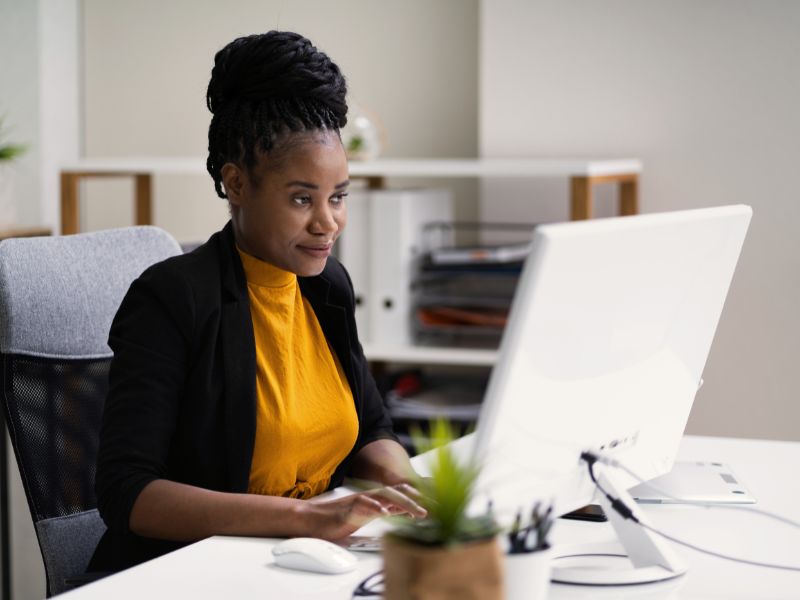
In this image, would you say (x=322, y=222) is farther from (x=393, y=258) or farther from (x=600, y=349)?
(x=393, y=258)

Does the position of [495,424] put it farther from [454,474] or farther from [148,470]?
[148,470]

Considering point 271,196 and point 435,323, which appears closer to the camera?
point 271,196

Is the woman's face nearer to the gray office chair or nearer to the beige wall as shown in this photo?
the gray office chair

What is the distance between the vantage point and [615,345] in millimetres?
1055

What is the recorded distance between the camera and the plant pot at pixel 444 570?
766 millimetres

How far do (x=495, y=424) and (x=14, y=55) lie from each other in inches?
98.8

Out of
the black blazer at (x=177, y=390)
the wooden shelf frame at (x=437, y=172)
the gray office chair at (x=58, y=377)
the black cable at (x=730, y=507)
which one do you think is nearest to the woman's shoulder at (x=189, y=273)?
the black blazer at (x=177, y=390)

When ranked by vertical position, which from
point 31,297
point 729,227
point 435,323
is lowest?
point 435,323

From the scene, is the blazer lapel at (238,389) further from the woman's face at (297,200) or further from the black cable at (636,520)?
the black cable at (636,520)

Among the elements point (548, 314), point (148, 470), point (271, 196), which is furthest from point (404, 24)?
point (548, 314)

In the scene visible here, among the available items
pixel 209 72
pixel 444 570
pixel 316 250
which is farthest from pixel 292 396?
pixel 209 72

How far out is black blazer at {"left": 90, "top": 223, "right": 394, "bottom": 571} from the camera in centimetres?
129

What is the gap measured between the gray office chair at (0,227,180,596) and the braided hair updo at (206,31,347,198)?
0.95ft

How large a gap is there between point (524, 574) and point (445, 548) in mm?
157
